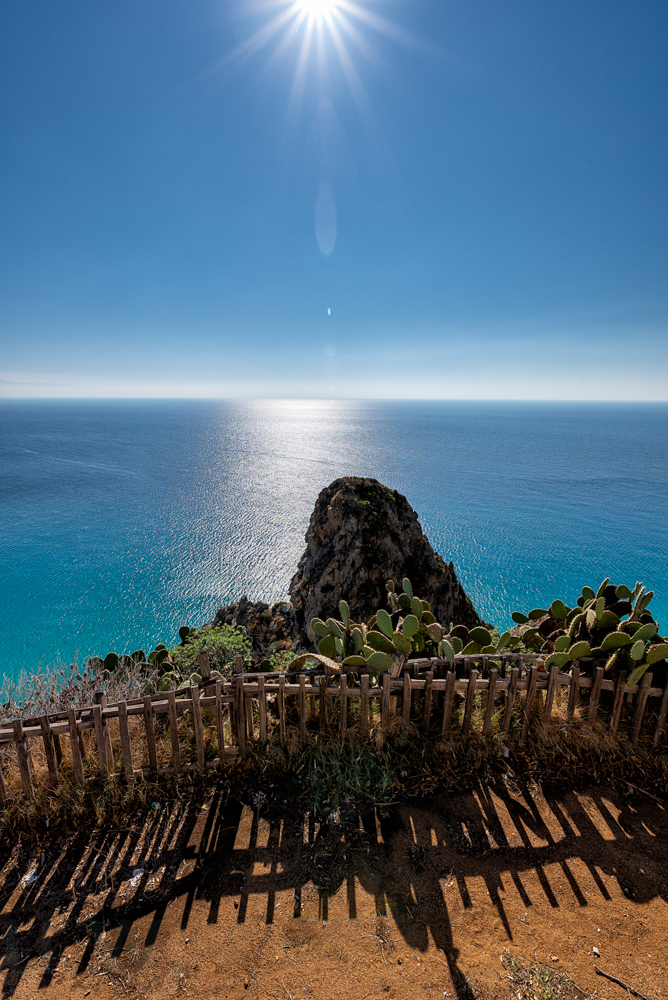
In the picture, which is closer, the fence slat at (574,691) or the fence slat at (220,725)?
the fence slat at (220,725)

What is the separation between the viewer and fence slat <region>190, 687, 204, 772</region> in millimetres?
5445

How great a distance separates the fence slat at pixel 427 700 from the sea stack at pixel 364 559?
16.0 feet

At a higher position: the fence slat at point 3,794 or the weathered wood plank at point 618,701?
the weathered wood plank at point 618,701

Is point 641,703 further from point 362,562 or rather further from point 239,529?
point 239,529

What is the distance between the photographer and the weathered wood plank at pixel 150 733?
5302 mm

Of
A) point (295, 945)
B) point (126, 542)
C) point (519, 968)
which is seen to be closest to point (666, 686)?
point (519, 968)

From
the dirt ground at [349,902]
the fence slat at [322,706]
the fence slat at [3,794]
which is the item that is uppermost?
the fence slat at [322,706]

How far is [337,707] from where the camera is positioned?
6234 mm

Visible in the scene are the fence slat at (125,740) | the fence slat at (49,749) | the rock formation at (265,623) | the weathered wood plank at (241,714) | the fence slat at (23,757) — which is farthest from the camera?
the rock formation at (265,623)

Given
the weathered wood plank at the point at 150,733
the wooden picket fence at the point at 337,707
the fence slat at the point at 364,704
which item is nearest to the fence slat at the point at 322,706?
the wooden picket fence at the point at 337,707

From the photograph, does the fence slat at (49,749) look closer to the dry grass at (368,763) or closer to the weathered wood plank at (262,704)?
the dry grass at (368,763)

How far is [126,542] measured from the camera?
125 ft

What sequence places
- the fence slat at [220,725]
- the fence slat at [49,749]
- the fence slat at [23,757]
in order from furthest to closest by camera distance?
1. the fence slat at [220,725]
2. the fence slat at [49,749]
3. the fence slat at [23,757]

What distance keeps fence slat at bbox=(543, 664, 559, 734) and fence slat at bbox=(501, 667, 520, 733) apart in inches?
17.0
